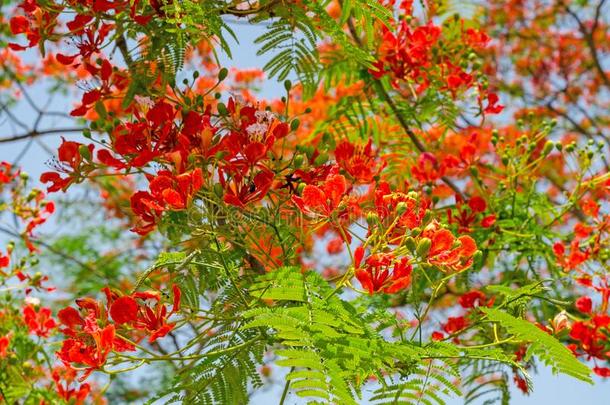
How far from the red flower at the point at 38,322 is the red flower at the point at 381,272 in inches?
71.6

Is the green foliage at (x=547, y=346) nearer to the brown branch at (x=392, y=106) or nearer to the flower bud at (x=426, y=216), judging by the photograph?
the flower bud at (x=426, y=216)

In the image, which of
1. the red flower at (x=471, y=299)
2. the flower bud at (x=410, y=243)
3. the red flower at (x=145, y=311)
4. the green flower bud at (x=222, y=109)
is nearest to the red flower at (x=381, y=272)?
the flower bud at (x=410, y=243)

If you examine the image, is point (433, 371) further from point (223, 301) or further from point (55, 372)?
point (55, 372)

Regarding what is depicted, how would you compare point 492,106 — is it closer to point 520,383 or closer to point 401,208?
point 520,383

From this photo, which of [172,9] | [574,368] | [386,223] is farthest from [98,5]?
[574,368]

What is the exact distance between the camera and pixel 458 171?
2938 millimetres

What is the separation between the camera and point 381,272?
1.50 m

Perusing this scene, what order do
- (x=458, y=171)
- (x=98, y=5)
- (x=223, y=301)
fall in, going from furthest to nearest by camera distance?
(x=458, y=171) < (x=98, y=5) < (x=223, y=301)

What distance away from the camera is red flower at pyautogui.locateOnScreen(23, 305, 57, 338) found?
9.34 feet

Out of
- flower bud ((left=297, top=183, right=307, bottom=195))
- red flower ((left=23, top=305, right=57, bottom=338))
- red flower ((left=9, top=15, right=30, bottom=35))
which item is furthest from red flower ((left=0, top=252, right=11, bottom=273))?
flower bud ((left=297, top=183, right=307, bottom=195))

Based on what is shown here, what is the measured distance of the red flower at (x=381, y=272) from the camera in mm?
1470

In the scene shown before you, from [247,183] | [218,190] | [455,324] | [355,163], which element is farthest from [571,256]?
[218,190]

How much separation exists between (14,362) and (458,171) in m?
1.92

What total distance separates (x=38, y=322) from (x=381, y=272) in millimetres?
1875
